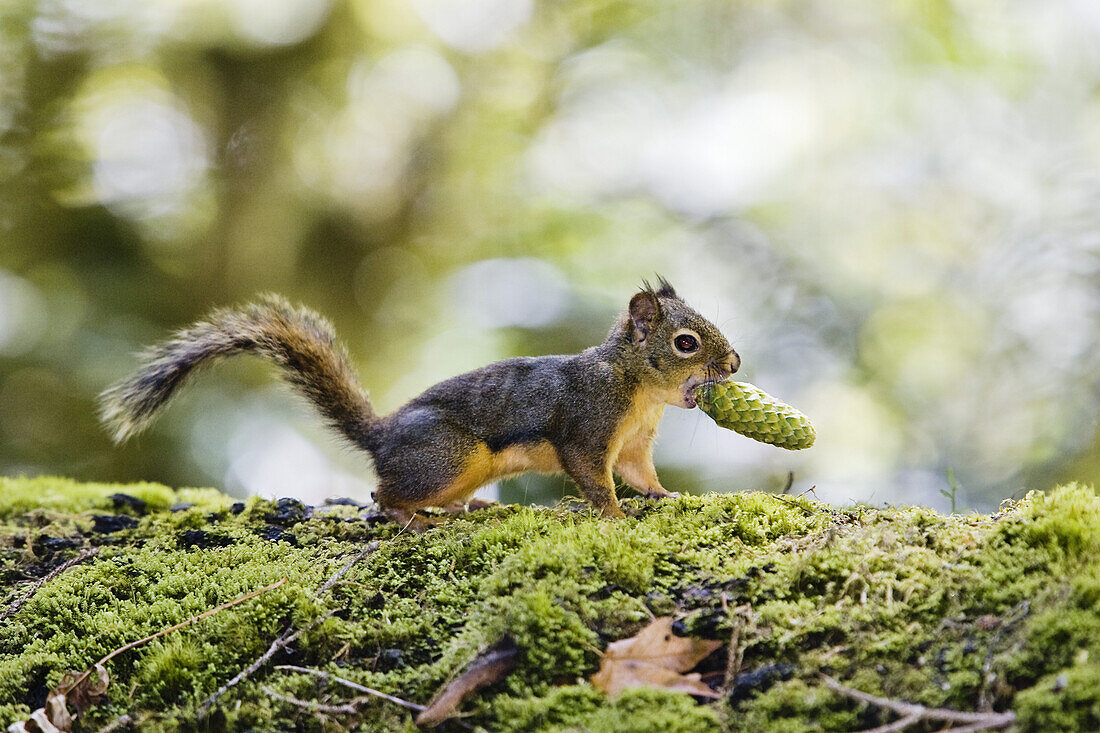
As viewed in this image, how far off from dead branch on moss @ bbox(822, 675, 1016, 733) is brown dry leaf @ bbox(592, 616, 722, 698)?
11.2 inches

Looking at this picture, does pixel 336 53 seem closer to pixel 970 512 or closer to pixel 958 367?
pixel 958 367

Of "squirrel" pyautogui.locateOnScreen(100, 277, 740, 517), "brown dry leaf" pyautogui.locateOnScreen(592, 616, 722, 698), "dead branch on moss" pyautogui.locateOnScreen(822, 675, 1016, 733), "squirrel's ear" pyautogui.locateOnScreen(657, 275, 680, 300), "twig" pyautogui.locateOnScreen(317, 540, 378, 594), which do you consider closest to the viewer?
"dead branch on moss" pyautogui.locateOnScreen(822, 675, 1016, 733)

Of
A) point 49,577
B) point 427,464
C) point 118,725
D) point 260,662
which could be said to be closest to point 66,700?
point 118,725

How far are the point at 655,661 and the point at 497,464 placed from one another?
173cm

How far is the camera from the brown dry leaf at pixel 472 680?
1.86m

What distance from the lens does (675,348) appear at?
11.5 ft

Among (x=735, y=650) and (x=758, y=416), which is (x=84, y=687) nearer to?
(x=735, y=650)

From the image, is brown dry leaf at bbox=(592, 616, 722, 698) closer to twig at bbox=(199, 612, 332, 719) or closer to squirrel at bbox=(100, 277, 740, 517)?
twig at bbox=(199, 612, 332, 719)

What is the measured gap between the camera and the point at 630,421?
11.7 feet

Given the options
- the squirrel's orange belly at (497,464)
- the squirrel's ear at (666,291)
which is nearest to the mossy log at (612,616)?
the squirrel's orange belly at (497,464)

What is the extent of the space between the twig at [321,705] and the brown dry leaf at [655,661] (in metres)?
0.52

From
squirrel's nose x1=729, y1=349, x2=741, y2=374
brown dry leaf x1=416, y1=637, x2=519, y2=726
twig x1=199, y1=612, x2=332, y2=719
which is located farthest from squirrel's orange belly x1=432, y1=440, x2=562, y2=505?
brown dry leaf x1=416, y1=637, x2=519, y2=726

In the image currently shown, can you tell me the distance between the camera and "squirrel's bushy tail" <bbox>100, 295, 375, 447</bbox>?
11.4 ft

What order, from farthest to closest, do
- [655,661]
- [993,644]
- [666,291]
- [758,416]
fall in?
1. [666,291]
2. [758,416]
3. [655,661]
4. [993,644]
